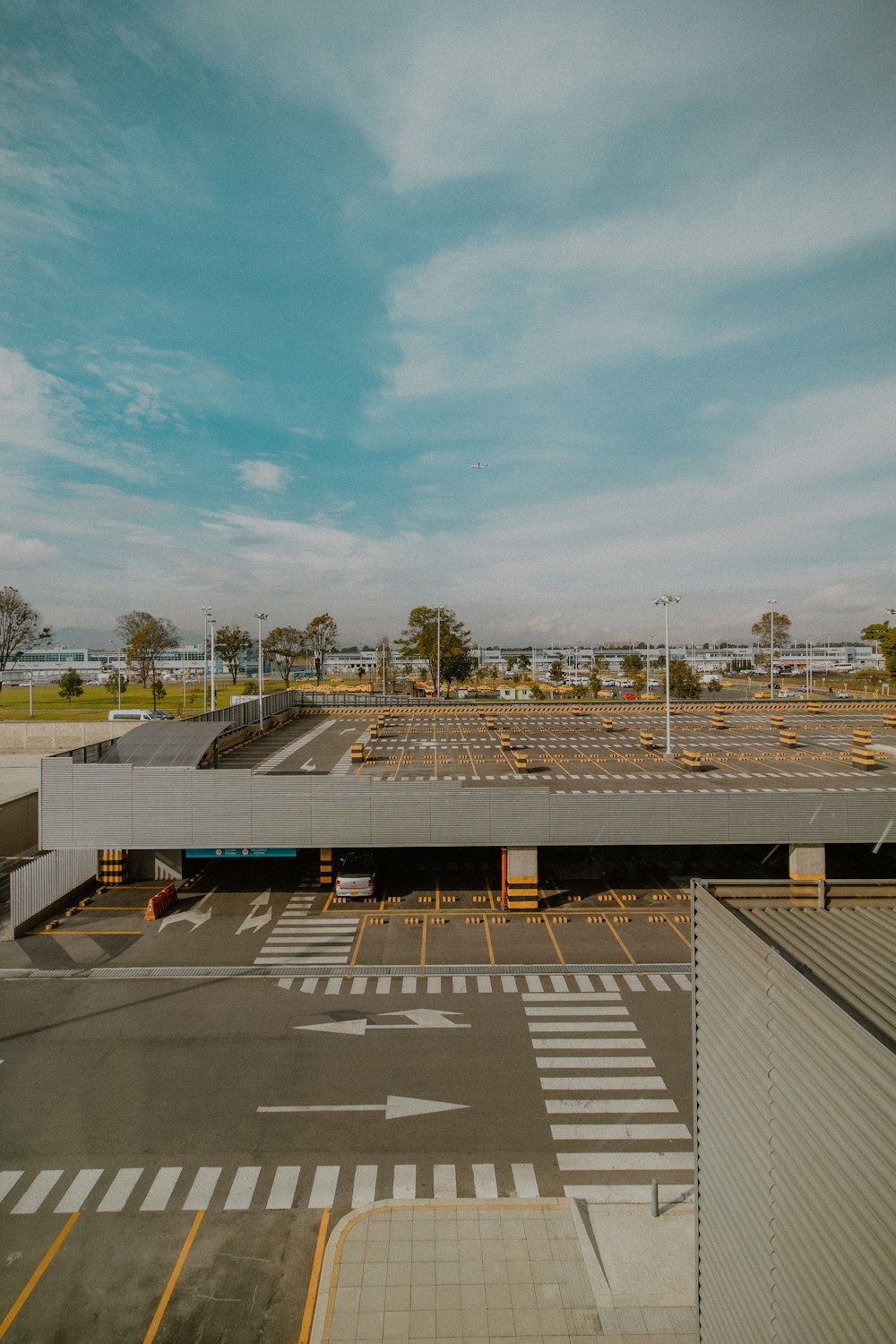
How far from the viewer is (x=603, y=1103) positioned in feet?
42.6

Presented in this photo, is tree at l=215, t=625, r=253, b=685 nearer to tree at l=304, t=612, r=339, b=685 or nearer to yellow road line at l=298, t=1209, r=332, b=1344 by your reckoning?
tree at l=304, t=612, r=339, b=685

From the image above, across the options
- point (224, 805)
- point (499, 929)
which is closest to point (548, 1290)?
point (499, 929)

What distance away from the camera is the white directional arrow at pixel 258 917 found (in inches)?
859

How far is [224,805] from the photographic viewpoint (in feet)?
76.7

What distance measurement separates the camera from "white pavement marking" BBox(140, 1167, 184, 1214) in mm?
10422

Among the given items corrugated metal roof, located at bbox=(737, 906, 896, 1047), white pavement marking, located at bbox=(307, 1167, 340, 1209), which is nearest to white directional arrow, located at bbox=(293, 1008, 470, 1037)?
white pavement marking, located at bbox=(307, 1167, 340, 1209)

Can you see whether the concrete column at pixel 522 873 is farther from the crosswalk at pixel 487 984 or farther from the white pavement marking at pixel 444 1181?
the white pavement marking at pixel 444 1181

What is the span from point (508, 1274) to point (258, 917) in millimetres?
15423

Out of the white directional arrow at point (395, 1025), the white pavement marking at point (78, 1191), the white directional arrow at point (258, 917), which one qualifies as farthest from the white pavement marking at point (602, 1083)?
the white directional arrow at point (258, 917)

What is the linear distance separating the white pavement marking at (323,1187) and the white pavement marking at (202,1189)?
164 centimetres

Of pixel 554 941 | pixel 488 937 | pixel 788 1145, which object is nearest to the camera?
pixel 788 1145

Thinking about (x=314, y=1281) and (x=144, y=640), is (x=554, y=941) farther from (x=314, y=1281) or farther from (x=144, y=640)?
(x=144, y=640)

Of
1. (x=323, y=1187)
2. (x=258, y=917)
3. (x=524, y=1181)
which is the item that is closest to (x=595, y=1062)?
(x=524, y=1181)

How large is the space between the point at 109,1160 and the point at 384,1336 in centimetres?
595
